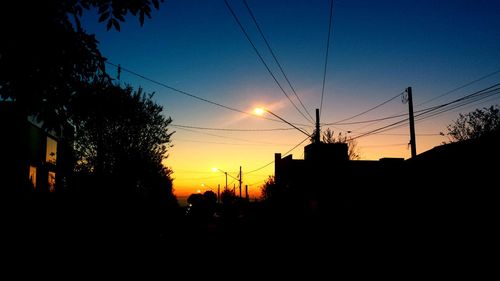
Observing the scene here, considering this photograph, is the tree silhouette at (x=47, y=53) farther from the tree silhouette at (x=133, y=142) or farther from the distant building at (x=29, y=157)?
the tree silhouette at (x=133, y=142)

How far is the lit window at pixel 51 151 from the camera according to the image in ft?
56.6

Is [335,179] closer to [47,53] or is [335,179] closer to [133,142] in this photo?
[133,142]

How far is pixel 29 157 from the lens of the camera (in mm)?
14453

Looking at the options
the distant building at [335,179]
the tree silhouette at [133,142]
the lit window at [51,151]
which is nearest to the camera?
the distant building at [335,179]

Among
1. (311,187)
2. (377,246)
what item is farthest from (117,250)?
(311,187)

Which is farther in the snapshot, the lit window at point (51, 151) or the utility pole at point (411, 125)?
the utility pole at point (411, 125)

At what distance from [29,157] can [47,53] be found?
42.9 feet

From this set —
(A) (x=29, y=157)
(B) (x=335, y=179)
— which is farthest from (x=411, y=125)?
(A) (x=29, y=157)

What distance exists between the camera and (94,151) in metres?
26.2

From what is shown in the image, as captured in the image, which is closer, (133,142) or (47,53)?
(47,53)

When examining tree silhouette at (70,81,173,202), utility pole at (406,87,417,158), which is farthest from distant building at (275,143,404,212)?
tree silhouette at (70,81,173,202)

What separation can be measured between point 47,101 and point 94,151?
2445cm

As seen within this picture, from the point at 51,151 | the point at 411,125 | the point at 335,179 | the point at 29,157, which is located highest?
the point at 411,125

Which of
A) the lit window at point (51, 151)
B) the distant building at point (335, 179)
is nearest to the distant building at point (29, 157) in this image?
the lit window at point (51, 151)
